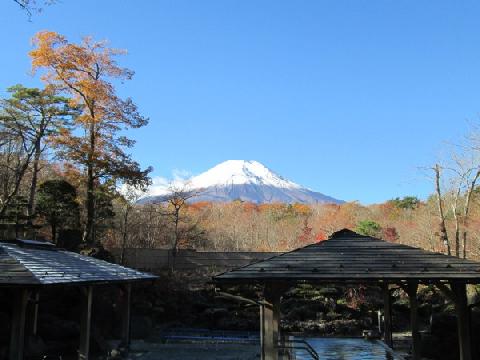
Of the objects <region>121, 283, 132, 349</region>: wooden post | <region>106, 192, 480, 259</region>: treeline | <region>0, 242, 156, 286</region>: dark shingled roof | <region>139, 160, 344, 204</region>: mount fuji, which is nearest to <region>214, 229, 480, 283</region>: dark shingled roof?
<region>0, 242, 156, 286</region>: dark shingled roof

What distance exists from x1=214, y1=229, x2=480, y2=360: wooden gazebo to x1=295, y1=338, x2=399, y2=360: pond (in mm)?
1379

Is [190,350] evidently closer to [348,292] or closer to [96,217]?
[96,217]

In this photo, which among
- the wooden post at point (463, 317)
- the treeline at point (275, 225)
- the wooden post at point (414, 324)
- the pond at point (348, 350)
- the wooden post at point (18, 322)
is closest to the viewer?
the wooden post at point (463, 317)

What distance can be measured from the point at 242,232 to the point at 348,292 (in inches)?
488

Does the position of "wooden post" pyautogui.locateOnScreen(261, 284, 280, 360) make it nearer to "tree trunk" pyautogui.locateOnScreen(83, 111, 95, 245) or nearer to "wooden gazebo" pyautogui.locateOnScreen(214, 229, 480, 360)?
"wooden gazebo" pyautogui.locateOnScreen(214, 229, 480, 360)

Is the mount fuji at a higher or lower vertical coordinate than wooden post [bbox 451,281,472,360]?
higher

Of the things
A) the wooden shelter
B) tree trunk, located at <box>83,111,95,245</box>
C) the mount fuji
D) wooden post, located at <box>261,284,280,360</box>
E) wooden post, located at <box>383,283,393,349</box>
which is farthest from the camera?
the mount fuji

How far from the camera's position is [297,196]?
144m

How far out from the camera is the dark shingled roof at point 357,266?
29.3ft

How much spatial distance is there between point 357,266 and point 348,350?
398cm

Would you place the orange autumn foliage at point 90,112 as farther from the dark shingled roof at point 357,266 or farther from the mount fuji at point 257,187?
the mount fuji at point 257,187

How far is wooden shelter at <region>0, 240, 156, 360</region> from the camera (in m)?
9.33

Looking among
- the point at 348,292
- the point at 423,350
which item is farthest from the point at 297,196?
the point at 423,350

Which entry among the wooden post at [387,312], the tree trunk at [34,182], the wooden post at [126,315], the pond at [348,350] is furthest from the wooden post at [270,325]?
the tree trunk at [34,182]
